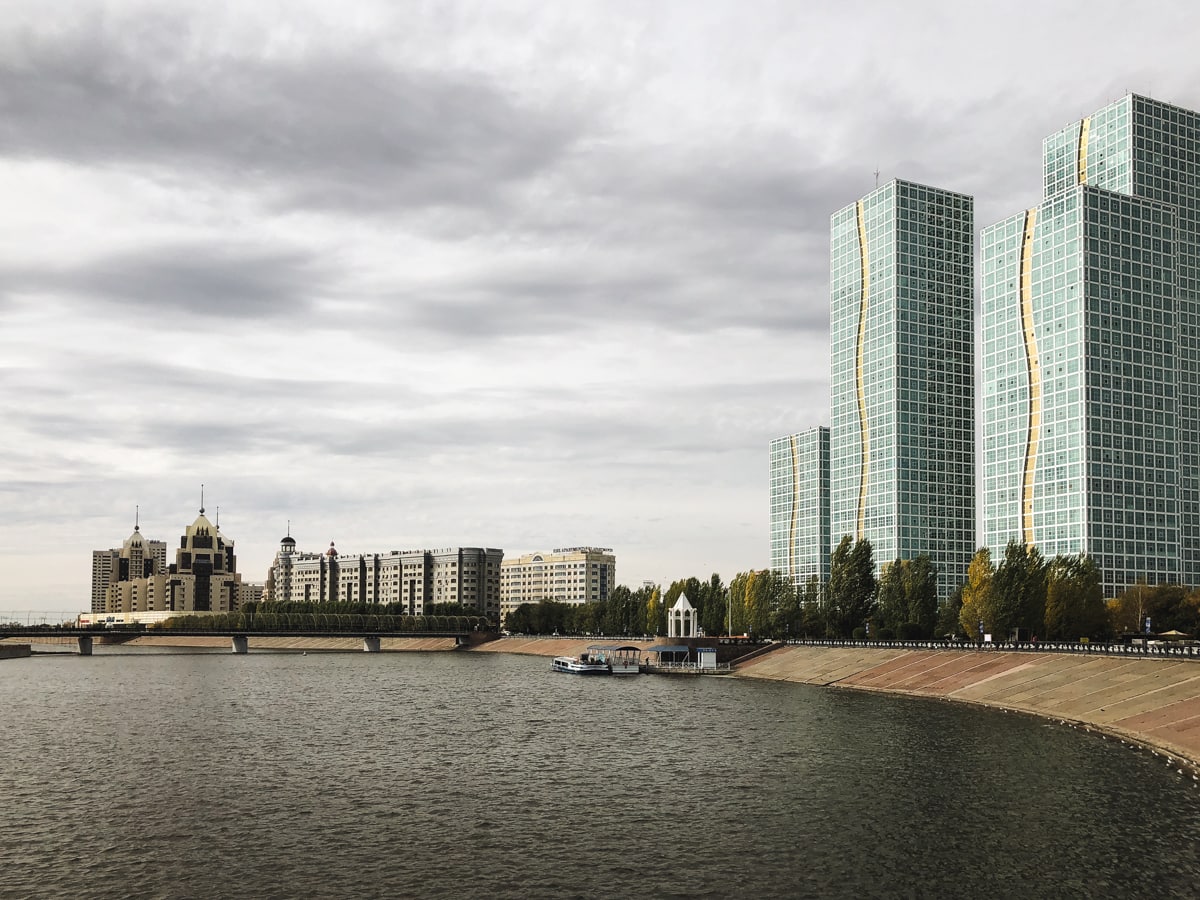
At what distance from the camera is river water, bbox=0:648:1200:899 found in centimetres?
5288

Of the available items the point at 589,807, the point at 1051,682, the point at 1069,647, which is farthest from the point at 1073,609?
the point at 589,807

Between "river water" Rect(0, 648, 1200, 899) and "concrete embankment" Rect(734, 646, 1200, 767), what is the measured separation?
5.29m

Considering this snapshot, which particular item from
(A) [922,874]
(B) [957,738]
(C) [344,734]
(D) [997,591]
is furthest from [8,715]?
(D) [997,591]

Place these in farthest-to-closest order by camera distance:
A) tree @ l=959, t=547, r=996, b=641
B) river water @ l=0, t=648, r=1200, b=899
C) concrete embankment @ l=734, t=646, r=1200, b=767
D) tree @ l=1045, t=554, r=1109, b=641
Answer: tree @ l=1045, t=554, r=1109, b=641 → tree @ l=959, t=547, r=996, b=641 → concrete embankment @ l=734, t=646, r=1200, b=767 → river water @ l=0, t=648, r=1200, b=899

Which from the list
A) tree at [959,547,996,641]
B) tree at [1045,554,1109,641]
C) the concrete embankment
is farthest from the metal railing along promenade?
tree at [1045,554,1109,641]

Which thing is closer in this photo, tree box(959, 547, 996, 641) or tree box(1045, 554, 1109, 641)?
tree box(959, 547, 996, 641)

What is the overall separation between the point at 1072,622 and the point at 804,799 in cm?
13213

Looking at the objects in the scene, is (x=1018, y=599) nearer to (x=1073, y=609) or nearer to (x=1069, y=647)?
(x=1073, y=609)

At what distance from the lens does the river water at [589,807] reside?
52.9m

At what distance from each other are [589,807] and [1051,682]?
7877cm

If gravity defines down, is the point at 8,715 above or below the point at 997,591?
below

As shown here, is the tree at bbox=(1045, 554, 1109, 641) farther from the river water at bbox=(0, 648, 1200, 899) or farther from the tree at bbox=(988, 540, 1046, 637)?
the river water at bbox=(0, 648, 1200, 899)

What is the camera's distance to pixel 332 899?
163 ft

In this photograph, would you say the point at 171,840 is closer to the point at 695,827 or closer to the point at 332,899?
the point at 332,899
